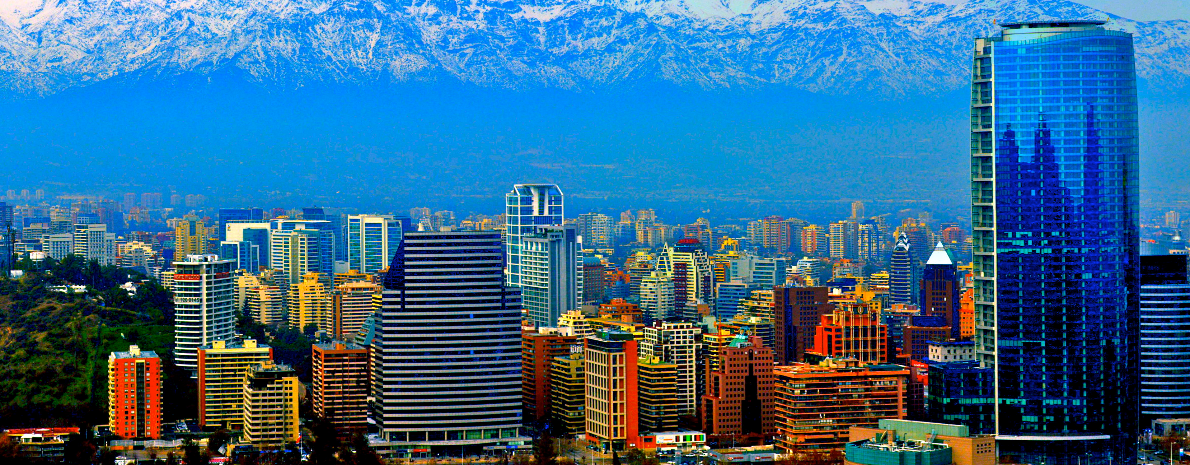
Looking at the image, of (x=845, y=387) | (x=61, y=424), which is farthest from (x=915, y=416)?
(x=61, y=424)

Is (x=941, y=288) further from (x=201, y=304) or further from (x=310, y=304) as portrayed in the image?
(x=310, y=304)

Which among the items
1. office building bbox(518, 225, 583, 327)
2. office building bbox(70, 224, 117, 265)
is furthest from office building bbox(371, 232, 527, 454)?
office building bbox(70, 224, 117, 265)

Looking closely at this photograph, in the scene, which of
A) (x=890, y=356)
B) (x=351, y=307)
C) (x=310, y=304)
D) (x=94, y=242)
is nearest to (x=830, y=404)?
(x=890, y=356)

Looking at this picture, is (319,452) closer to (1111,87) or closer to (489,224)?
(489,224)

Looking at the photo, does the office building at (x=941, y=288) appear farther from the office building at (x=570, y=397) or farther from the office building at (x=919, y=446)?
the office building at (x=919, y=446)

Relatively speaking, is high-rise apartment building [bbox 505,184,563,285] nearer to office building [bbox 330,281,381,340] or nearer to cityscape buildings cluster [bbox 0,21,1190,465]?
office building [bbox 330,281,381,340]

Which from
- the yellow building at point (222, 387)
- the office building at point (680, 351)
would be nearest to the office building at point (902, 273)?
the office building at point (680, 351)
